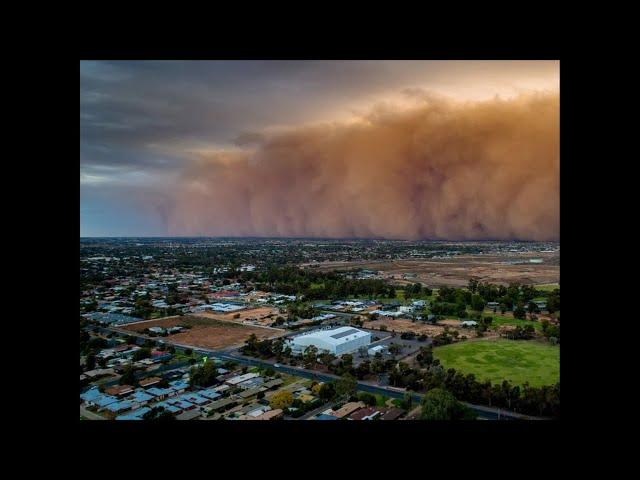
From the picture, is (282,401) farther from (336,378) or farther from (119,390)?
(119,390)

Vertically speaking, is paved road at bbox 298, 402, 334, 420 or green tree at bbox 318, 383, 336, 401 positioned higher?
green tree at bbox 318, 383, 336, 401

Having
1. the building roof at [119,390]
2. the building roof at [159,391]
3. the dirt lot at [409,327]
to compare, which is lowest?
the building roof at [159,391]

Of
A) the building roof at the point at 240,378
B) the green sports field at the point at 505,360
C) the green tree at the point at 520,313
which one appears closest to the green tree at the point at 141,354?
the building roof at the point at 240,378

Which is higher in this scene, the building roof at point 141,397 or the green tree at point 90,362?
the green tree at point 90,362

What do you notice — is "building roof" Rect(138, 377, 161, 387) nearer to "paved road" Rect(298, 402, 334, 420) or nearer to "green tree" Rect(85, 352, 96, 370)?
"green tree" Rect(85, 352, 96, 370)

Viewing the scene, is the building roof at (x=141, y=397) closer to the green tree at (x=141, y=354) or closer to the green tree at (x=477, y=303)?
the green tree at (x=141, y=354)

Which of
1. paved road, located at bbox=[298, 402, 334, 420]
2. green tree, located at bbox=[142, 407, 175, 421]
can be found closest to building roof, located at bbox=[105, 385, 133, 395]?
green tree, located at bbox=[142, 407, 175, 421]
